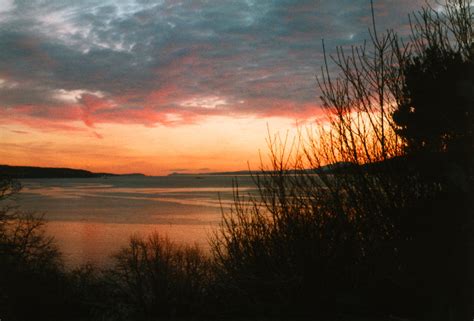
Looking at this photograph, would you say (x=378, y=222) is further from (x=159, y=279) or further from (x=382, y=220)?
(x=159, y=279)

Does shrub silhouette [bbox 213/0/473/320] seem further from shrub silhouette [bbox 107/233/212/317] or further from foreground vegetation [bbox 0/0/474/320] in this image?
shrub silhouette [bbox 107/233/212/317]

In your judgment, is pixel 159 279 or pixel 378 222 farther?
pixel 159 279

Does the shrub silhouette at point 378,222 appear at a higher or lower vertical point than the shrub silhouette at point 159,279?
higher

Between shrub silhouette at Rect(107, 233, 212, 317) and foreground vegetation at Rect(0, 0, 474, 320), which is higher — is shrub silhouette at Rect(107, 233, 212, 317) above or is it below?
below

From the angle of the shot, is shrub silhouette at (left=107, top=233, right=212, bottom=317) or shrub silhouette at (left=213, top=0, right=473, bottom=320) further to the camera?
shrub silhouette at (left=107, top=233, right=212, bottom=317)

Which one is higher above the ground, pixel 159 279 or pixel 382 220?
pixel 382 220


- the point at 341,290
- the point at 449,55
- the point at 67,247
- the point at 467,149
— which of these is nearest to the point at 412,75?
the point at 449,55

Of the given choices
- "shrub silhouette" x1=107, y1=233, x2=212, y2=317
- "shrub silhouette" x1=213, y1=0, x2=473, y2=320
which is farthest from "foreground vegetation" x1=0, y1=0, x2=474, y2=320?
"shrub silhouette" x1=107, y1=233, x2=212, y2=317

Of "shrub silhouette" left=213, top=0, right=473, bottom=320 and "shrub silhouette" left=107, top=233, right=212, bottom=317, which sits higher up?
"shrub silhouette" left=213, top=0, right=473, bottom=320

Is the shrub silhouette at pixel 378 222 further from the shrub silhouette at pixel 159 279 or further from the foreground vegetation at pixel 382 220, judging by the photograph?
the shrub silhouette at pixel 159 279

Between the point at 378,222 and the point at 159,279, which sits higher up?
the point at 378,222

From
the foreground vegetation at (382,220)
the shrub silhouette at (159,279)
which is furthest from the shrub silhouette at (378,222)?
the shrub silhouette at (159,279)

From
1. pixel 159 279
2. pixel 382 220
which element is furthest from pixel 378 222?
pixel 159 279

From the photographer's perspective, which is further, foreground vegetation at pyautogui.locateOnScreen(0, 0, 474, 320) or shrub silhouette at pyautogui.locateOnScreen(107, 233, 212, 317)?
shrub silhouette at pyautogui.locateOnScreen(107, 233, 212, 317)
